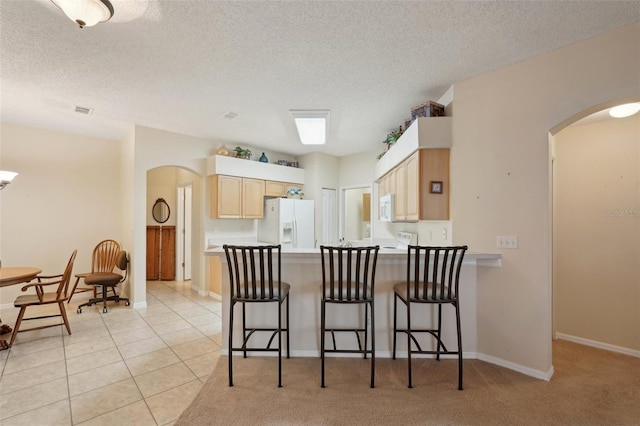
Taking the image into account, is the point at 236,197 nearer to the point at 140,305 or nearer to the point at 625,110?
the point at 140,305

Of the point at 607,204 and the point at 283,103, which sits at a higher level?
the point at 283,103

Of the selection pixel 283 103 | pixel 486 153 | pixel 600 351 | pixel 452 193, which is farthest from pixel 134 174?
pixel 600 351

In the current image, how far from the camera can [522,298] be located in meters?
2.54

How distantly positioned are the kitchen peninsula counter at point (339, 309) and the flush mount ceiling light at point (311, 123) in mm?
1768

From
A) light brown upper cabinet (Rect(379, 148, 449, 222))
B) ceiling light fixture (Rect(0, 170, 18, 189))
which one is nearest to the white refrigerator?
light brown upper cabinet (Rect(379, 148, 449, 222))

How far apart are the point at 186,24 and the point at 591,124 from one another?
13.3 ft

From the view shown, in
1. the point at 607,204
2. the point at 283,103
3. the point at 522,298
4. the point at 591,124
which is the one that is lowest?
the point at 522,298

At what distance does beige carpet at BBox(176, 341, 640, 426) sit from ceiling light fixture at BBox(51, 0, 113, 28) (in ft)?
8.71

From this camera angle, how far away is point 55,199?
4652mm

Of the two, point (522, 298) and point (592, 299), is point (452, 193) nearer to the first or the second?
point (522, 298)

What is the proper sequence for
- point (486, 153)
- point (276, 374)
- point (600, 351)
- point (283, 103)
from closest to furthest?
point (276, 374), point (486, 153), point (600, 351), point (283, 103)

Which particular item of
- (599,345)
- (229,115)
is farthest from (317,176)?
(599,345)

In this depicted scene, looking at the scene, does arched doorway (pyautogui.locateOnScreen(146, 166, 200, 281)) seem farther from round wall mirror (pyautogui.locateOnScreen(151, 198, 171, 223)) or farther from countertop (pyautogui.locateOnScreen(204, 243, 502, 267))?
countertop (pyautogui.locateOnScreen(204, 243, 502, 267))

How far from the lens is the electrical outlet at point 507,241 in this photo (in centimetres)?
259
